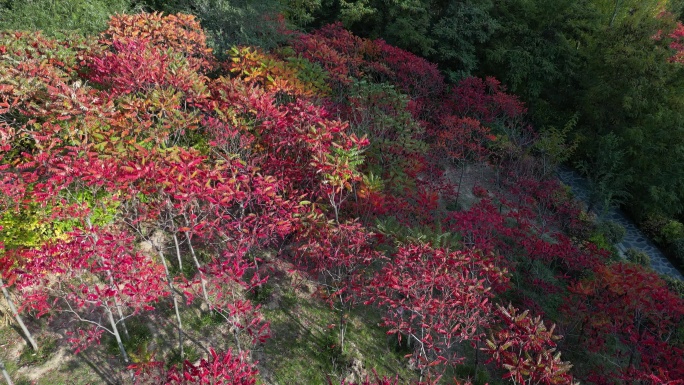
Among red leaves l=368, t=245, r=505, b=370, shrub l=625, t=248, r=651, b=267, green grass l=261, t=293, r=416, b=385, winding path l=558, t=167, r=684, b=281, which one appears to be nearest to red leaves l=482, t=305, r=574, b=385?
red leaves l=368, t=245, r=505, b=370

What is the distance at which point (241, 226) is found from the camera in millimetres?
6348

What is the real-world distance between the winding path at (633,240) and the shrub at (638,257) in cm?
43

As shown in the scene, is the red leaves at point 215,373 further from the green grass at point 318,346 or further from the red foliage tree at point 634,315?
the red foliage tree at point 634,315

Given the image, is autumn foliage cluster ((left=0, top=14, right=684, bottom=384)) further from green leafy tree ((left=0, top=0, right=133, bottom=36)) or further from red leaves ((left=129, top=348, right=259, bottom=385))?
green leafy tree ((left=0, top=0, right=133, bottom=36))

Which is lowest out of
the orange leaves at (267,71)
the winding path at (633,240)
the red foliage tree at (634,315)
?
the winding path at (633,240)

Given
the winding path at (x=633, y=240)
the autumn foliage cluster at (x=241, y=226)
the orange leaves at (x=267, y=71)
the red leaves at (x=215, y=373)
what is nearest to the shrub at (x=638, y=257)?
the winding path at (x=633, y=240)

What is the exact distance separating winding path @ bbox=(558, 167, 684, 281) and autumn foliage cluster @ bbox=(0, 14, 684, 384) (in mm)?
5185

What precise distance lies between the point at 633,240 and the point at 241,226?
49.9ft

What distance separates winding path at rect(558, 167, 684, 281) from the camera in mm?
13164

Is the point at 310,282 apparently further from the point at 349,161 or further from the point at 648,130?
the point at 648,130

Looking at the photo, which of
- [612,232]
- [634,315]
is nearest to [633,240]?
[612,232]

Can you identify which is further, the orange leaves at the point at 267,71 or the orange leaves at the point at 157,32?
the orange leaves at the point at 157,32

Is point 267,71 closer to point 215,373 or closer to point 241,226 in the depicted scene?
point 241,226

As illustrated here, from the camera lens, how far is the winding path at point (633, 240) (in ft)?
Result: 43.2
